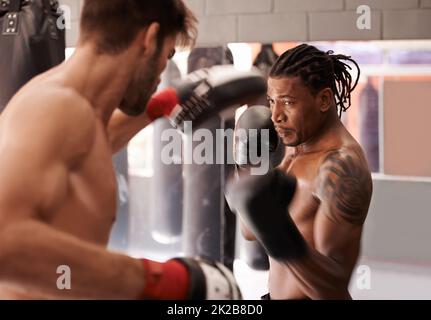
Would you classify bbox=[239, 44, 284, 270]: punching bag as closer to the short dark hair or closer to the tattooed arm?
the tattooed arm

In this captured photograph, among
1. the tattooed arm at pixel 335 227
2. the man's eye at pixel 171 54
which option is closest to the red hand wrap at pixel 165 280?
A: the tattooed arm at pixel 335 227

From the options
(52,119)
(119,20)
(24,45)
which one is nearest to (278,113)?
(119,20)

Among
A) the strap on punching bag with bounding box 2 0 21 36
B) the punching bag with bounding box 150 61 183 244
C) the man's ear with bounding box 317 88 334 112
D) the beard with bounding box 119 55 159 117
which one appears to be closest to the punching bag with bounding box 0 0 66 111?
the strap on punching bag with bounding box 2 0 21 36

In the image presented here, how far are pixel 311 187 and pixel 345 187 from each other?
3.8 inches


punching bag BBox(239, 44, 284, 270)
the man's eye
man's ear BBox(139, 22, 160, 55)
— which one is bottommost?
punching bag BBox(239, 44, 284, 270)

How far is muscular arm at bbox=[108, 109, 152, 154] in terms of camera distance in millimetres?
1706

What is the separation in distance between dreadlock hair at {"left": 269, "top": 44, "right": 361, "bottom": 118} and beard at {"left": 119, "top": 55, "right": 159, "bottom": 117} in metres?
0.35

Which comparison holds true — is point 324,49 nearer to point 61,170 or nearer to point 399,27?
point 399,27

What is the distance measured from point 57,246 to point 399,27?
1.14 m

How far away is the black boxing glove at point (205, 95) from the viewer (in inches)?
69.3

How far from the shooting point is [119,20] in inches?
64.3

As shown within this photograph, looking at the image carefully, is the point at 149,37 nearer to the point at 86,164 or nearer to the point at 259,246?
the point at 86,164

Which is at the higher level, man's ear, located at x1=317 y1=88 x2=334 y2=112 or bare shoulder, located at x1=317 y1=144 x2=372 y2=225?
man's ear, located at x1=317 y1=88 x2=334 y2=112
